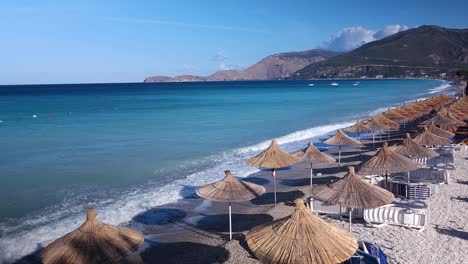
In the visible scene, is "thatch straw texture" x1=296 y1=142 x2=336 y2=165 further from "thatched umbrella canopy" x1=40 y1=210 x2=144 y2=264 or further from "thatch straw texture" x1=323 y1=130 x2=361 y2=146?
"thatched umbrella canopy" x1=40 y1=210 x2=144 y2=264

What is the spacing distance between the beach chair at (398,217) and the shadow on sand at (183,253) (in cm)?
368

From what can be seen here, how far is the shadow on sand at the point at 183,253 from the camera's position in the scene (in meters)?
8.23

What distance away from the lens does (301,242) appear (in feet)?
18.2

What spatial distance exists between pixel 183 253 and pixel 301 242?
3.90 m

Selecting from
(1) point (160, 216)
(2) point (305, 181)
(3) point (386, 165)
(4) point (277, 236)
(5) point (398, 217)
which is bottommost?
(1) point (160, 216)

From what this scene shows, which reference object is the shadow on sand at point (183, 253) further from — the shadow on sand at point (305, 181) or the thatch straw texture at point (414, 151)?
the thatch straw texture at point (414, 151)

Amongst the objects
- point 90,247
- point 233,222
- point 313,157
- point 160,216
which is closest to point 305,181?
point 313,157

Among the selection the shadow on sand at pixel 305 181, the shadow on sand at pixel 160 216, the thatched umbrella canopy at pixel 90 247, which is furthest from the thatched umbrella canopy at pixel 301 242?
the shadow on sand at pixel 305 181

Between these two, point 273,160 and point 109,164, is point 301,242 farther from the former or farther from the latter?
point 109,164

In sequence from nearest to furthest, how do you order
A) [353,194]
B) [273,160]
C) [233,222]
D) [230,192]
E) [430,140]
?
[353,194]
[230,192]
[233,222]
[273,160]
[430,140]

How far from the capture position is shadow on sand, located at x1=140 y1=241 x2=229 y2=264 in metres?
8.23

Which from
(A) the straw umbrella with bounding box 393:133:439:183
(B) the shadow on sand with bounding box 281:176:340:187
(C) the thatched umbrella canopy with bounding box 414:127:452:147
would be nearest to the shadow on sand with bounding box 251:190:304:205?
(B) the shadow on sand with bounding box 281:176:340:187

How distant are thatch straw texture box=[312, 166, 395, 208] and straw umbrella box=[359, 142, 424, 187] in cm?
234

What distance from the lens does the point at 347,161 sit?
667 inches
